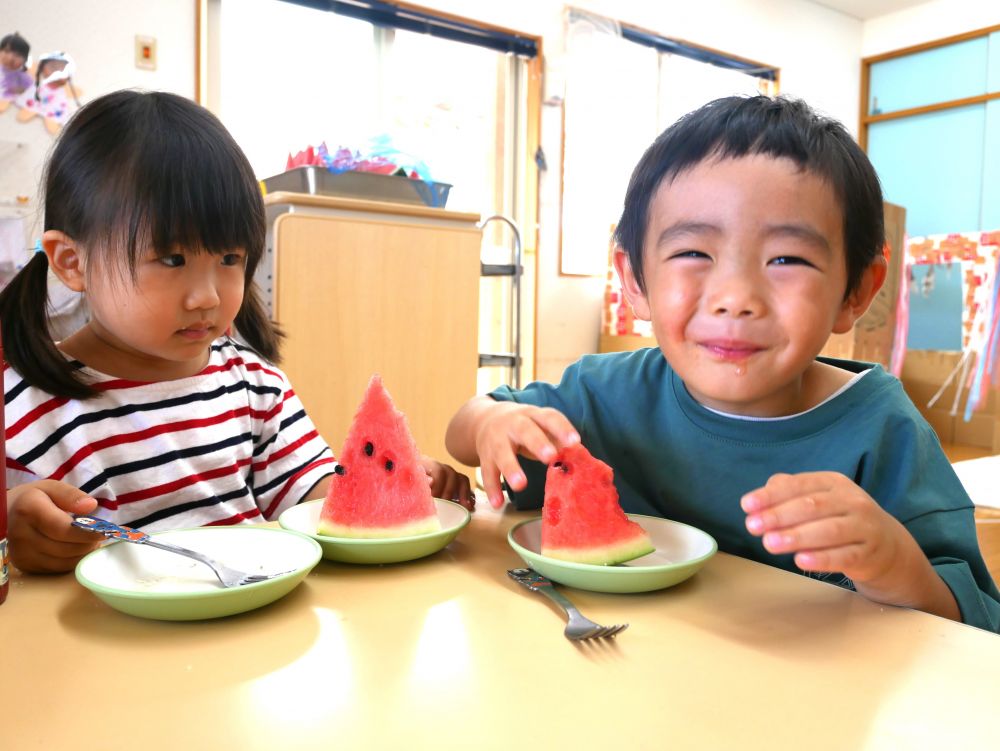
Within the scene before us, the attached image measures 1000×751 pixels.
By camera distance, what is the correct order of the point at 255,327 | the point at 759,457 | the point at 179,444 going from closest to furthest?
the point at 759,457, the point at 179,444, the point at 255,327

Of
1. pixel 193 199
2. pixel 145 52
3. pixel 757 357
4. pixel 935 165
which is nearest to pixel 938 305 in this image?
pixel 935 165

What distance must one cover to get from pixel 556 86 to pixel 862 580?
497cm

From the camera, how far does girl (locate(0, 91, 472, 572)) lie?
113 cm

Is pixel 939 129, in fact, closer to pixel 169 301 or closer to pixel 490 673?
pixel 169 301

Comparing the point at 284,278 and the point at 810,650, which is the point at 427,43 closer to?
the point at 284,278

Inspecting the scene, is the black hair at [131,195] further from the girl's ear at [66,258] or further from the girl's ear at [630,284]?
the girl's ear at [630,284]

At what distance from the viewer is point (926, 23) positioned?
6602 millimetres

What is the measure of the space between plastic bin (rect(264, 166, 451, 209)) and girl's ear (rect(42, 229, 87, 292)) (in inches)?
80.4

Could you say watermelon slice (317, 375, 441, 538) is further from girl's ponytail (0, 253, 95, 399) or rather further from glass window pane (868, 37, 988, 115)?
glass window pane (868, 37, 988, 115)

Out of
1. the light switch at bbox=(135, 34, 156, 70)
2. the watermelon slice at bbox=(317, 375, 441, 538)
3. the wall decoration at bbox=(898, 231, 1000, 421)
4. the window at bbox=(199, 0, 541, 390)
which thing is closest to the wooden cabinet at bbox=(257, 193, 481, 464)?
the window at bbox=(199, 0, 541, 390)

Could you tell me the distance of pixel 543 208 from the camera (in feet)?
17.4

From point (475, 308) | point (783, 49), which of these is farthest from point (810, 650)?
point (783, 49)

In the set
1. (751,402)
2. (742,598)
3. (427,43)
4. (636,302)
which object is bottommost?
(742,598)

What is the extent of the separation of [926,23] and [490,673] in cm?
782
